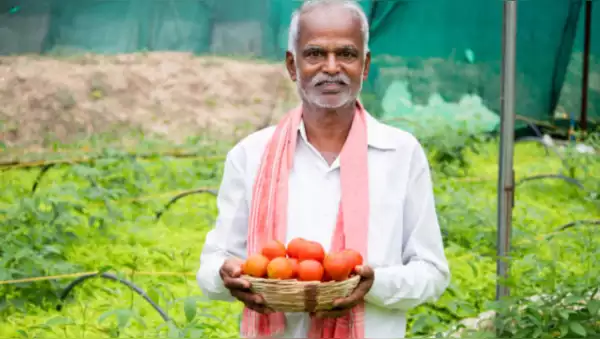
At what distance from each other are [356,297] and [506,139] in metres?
1.67

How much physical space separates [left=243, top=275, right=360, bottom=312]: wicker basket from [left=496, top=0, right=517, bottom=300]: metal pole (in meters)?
1.54

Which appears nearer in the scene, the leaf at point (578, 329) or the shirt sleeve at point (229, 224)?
the shirt sleeve at point (229, 224)

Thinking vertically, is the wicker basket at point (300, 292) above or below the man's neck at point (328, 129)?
below

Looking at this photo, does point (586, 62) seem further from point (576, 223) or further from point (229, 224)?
point (229, 224)

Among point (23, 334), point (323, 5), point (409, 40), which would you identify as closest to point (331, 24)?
point (323, 5)

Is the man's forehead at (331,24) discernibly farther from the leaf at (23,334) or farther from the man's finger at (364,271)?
the leaf at (23,334)

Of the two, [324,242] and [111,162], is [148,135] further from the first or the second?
[324,242]

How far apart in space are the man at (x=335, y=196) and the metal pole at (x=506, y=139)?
54.7 inches

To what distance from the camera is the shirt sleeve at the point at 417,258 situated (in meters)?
1.89

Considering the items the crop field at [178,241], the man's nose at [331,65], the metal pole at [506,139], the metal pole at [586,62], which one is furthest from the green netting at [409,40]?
the man's nose at [331,65]

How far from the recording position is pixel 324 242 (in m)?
1.99

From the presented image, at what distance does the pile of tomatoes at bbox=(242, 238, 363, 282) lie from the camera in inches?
72.1

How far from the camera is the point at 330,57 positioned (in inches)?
75.6

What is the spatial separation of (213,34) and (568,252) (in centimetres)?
223
